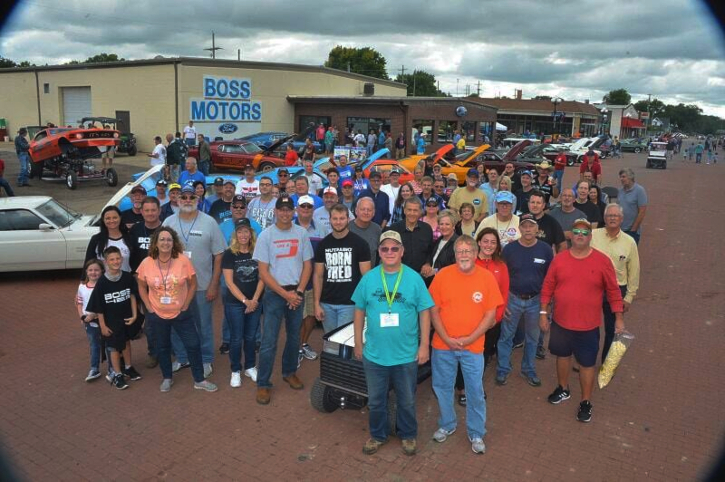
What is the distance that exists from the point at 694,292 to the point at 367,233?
6506 mm

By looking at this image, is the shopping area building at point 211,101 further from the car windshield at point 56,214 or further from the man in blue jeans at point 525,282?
the man in blue jeans at point 525,282

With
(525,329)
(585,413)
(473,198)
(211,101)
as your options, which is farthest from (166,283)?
(211,101)

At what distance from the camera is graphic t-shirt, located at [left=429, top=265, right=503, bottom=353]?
14.1 ft

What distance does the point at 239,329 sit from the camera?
547cm

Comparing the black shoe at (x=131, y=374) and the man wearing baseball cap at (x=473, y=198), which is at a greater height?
the man wearing baseball cap at (x=473, y=198)

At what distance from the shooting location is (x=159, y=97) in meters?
29.2

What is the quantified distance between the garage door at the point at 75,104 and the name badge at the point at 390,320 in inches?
1390

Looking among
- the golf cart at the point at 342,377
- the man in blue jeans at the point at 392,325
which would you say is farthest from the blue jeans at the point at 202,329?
the man in blue jeans at the point at 392,325

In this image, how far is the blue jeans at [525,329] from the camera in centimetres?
543

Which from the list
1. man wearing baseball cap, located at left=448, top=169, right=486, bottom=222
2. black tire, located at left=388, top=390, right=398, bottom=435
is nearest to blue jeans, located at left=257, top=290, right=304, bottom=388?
black tire, located at left=388, top=390, right=398, bottom=435

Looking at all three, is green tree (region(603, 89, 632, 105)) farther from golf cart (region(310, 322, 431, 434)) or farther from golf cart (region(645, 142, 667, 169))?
golf cart (region(310, 322, 431, 434))

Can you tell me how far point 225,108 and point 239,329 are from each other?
87.6 ft

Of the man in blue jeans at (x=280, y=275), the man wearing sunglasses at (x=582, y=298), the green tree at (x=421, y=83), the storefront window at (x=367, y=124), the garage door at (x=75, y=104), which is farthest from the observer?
the green tree at (x=421, y=83)

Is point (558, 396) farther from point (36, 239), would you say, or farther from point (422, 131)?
point (422, 131)
